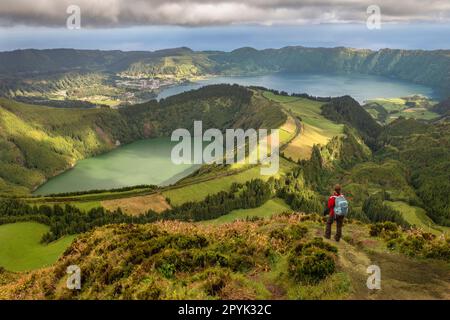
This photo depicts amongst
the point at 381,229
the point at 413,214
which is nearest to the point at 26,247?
the point at 381,229

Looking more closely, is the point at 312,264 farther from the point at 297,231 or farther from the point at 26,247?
the point at 26,247

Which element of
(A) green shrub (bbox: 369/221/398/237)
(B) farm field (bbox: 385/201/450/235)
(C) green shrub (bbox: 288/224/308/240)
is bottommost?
(B) farm field (bbox: 385/201/450/235)

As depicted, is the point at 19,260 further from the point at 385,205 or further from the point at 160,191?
the point at 385,205

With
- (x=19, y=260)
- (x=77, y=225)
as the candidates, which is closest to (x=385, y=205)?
(x=77, y=225)

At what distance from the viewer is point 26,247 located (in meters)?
94.6

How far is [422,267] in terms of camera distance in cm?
2583

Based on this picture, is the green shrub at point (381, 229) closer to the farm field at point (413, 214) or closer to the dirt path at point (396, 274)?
the dirt path at point (396, 274)

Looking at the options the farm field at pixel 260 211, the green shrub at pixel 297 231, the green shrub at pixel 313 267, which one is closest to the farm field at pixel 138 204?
the farm field at pixel 260 211

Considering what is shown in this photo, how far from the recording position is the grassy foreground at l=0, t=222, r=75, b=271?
80750 mm

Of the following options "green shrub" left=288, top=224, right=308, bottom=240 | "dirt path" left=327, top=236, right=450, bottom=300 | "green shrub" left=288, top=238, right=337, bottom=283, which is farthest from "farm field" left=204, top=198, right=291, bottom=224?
"green shrub" left=288, top=238, right=337, bottom=283

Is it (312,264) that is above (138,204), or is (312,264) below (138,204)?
above

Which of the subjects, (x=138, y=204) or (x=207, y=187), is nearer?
(x=138, y=204)

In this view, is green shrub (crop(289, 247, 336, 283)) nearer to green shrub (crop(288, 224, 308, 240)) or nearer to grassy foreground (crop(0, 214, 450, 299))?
grassy foreground (crop(0, 214, 450, 299))

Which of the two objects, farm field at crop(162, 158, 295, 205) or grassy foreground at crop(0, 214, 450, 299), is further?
farm field at crop(162, 158, 295, 205)
